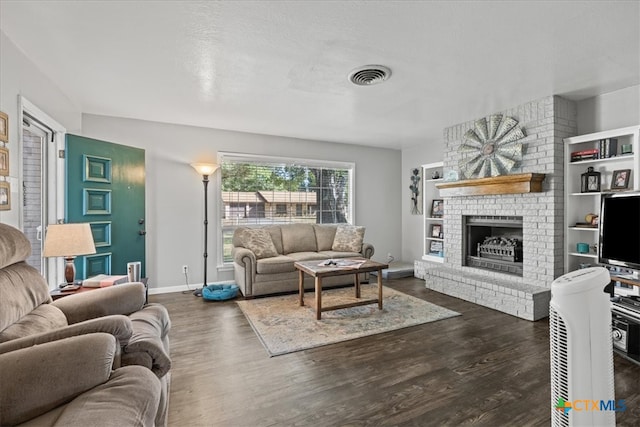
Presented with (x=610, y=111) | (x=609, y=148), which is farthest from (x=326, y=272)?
(x=610, y=111)

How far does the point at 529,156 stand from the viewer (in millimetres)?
3670

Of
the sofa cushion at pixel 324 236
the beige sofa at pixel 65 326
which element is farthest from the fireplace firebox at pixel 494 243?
the beige sofa at pixel 65 326

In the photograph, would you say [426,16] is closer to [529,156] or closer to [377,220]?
[529,156]

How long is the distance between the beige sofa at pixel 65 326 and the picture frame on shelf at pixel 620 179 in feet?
13.8

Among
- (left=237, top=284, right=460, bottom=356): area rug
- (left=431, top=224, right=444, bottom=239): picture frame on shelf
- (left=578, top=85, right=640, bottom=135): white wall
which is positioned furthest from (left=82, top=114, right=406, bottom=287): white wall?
(left=578, top=85, right=640, bottom=135): white wall

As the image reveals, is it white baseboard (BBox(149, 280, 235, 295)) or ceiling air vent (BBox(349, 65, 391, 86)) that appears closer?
ceiling air vent (BBox(349, 65, 391, 86))

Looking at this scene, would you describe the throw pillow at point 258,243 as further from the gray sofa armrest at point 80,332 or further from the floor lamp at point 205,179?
the gray sofa armrest at point 80,332

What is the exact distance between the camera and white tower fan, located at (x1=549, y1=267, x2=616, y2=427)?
0.96 metres

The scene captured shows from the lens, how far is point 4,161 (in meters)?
2.09

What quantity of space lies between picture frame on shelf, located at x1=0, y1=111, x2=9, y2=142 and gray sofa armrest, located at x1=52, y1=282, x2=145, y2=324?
118 cm

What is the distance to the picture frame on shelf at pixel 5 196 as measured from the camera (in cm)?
204

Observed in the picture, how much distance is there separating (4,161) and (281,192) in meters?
3.44

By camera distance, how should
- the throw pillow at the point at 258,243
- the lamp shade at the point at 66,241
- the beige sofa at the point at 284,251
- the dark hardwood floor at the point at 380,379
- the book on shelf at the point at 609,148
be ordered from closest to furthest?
1. the dark hardwood floor at the point at 380,379
2. the lamp shade at the point at 66,241
3. the book on shelf at the point at 609,148
4. the beige sofa at the point at 284,251
5. the throw pillow at the point at 258,243

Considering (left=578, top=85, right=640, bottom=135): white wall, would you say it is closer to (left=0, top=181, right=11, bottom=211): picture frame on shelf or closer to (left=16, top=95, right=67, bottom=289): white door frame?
(left=0, top=181, right=11, bottom=211): picture frame on shelf
